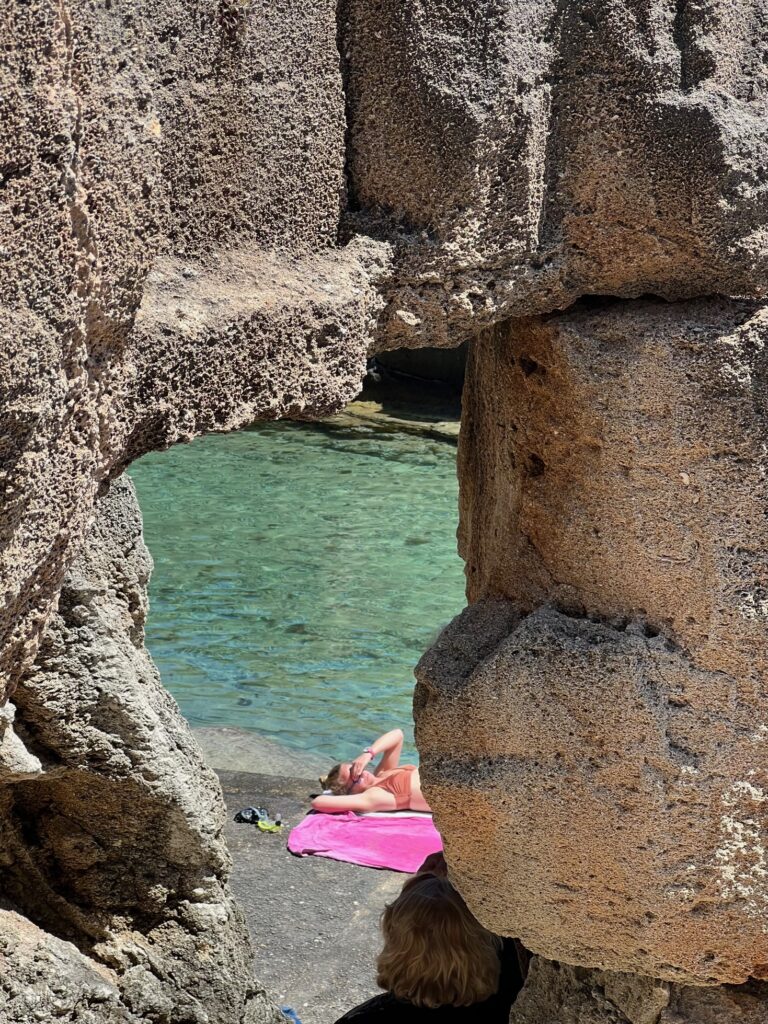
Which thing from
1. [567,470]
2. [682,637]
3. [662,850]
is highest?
[567,470]

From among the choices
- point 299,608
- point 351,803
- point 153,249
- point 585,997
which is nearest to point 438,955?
point 585,997

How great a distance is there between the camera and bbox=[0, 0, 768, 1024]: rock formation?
135 cm

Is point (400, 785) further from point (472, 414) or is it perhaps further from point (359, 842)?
point (472, 414)

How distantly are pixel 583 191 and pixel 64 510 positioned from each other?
0.93m

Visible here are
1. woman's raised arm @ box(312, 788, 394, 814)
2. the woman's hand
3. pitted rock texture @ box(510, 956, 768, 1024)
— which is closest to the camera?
pitted rock texture @ box(510, 956, 768, 1024)

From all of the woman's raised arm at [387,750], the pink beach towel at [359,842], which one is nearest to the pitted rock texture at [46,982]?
the pink beach towel at [359,842]

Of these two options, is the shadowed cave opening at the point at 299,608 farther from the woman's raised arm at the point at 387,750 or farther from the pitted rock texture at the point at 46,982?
the pitted rock texture at the point at 46,982

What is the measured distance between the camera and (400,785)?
473 centimetres

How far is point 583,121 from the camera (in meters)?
1.84

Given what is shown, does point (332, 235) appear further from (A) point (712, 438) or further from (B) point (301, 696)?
(B) point (301, 696)

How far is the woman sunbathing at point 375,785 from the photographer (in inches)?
172

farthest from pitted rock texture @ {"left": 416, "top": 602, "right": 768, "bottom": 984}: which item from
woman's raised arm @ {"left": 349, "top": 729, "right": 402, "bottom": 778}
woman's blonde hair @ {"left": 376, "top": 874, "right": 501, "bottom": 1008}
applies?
woman's raised arm @ {"left": 349, "top": 729, "right": 402, "bottom": 778}

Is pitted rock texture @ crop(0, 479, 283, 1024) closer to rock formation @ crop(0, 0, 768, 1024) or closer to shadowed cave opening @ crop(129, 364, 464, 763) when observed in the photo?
rock formation @ crop(0, 0, 768, 1024)

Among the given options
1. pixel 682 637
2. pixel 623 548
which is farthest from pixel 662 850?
pixel 623 548
